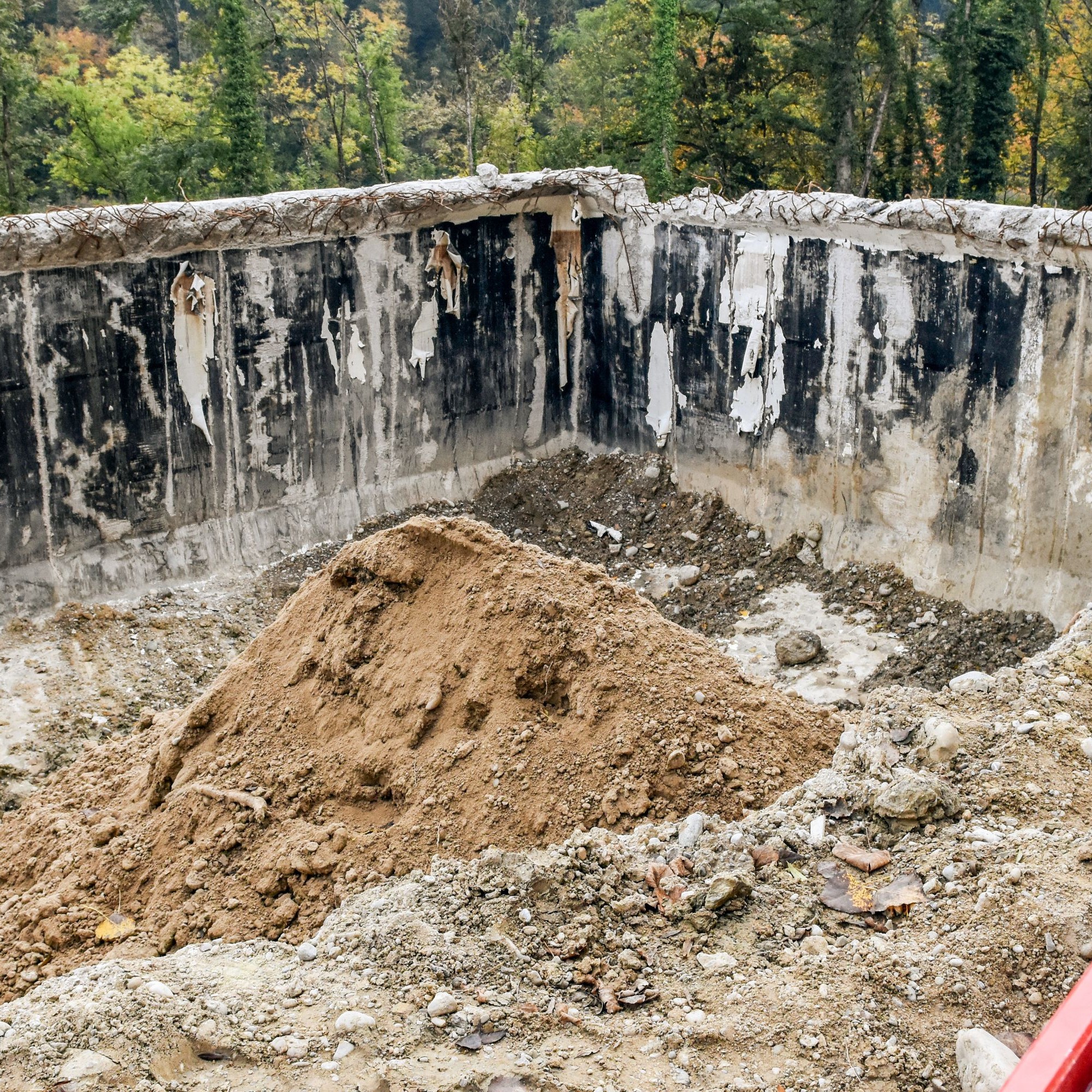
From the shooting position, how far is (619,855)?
15.0 ft

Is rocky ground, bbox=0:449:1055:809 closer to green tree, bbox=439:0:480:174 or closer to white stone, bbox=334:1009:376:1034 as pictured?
white stone, bbox=334:1009:376:1034

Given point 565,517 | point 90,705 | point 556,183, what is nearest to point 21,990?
point 90,705

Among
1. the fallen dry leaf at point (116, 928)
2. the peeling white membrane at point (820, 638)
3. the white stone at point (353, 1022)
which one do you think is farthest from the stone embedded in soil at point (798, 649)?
the white stone at point (353, 1022)

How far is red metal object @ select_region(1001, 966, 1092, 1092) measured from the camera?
6.54 feet

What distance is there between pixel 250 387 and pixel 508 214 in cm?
286

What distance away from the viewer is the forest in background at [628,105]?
78.8 feet

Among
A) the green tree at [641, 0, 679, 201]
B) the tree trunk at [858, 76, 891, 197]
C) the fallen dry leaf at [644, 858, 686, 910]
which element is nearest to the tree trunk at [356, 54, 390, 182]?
the green tree at [641, 0, 679, 201]

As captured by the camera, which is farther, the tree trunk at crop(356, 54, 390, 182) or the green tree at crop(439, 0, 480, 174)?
the tree trunk at crop(356, 54, 390, 182)

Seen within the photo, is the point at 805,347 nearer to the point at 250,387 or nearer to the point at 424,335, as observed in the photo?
the point at 424,335

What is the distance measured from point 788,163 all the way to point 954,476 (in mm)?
19181

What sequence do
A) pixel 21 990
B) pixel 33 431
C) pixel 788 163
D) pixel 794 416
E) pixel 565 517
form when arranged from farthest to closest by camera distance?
pixel 788 163 → pixel 565 517 → pixel 794 416 → pixel 33 431 → pixel 21 990

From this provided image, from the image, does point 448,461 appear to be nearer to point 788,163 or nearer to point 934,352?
point 934,352

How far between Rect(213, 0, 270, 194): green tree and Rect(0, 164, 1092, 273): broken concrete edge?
15.5m

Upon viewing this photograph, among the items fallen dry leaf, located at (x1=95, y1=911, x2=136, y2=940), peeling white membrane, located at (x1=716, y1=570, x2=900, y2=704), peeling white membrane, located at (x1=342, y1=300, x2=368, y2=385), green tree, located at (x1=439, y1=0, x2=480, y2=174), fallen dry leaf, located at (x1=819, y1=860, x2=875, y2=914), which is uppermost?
green tree, located at (x1=439, y1=0, x2=480, y2=174)
